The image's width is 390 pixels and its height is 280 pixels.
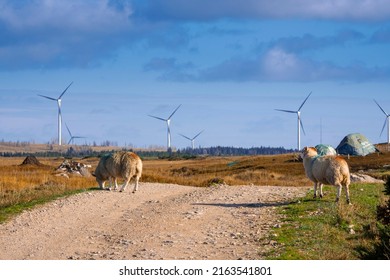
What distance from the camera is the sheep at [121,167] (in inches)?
1006

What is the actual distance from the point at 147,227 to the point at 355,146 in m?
64.0

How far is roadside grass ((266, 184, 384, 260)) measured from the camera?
15.0m

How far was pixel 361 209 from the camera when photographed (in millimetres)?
21000

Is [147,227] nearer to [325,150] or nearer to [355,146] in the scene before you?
[325,150]

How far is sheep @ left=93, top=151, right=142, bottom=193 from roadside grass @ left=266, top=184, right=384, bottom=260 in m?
6.22

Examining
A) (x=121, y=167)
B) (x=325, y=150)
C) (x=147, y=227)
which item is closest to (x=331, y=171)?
(x=147, y=227)

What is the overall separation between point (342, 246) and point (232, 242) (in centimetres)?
252

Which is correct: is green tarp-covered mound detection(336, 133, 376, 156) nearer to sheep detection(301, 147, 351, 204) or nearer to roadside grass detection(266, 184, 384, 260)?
roadside grass detection(266, 184, 384, 260)

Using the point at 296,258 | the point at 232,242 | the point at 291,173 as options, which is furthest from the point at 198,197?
the point at 291,173

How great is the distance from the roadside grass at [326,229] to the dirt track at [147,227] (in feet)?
1.55

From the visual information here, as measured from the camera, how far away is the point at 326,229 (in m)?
17.7

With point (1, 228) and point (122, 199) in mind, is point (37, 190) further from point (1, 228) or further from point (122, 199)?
point (1, 228)

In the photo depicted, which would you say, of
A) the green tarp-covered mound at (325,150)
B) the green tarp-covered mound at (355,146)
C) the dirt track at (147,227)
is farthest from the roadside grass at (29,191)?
the green tarp-covered mound at (355,146)

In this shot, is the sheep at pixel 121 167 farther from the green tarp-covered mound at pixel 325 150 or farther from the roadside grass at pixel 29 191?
the green tarp-covered mound at pixel 325 150
